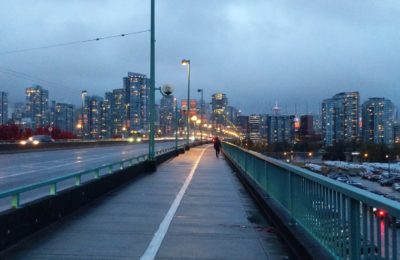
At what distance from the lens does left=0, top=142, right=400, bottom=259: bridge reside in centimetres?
595

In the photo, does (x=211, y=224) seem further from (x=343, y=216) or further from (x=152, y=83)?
(x=152, y=83)

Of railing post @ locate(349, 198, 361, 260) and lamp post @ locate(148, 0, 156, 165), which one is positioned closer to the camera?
railing post @ locate(349, 198, 361, 260)

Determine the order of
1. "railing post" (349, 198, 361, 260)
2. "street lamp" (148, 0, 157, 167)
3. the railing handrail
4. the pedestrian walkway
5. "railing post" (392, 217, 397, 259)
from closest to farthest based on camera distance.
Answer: the railing handrail → "railing post" (392, 217, 397, 259) → "railing post" (349, 198, 361, 260) → the pedestrian walkway → "street lamp" (148, 0, 157, 167)

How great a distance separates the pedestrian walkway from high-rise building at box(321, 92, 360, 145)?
Answer: 56873mm

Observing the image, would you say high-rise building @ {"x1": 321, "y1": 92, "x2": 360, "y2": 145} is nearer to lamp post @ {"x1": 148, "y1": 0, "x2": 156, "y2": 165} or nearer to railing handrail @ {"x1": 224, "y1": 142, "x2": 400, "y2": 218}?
lamp post @ {"x1": 148, "y1": 0, "x2": 156, "y2": 165}

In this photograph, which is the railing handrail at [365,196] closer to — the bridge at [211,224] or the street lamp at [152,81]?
the bridge at [211,224]

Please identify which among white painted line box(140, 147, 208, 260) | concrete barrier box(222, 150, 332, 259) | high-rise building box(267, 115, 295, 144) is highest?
high-rise building box(267, 115, 295, 144)

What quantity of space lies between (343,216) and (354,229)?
1.70 ft

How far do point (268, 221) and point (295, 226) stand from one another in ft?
8.31

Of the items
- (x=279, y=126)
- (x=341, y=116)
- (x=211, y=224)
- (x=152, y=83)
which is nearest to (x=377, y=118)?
(x=341, y=116)

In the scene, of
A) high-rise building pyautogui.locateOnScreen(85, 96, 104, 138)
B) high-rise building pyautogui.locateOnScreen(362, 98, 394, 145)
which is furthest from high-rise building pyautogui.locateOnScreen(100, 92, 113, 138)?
high-rise building pyautogui.locateOnScreen(362, 98, 394, 145)

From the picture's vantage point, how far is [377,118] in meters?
78.6

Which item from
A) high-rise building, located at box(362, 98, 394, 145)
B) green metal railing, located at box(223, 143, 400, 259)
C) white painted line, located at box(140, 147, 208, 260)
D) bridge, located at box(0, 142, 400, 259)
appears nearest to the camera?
green metal railing, located at box(223, 143, 400, 259)

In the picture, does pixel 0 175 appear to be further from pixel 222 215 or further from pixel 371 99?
pixel 371 99
